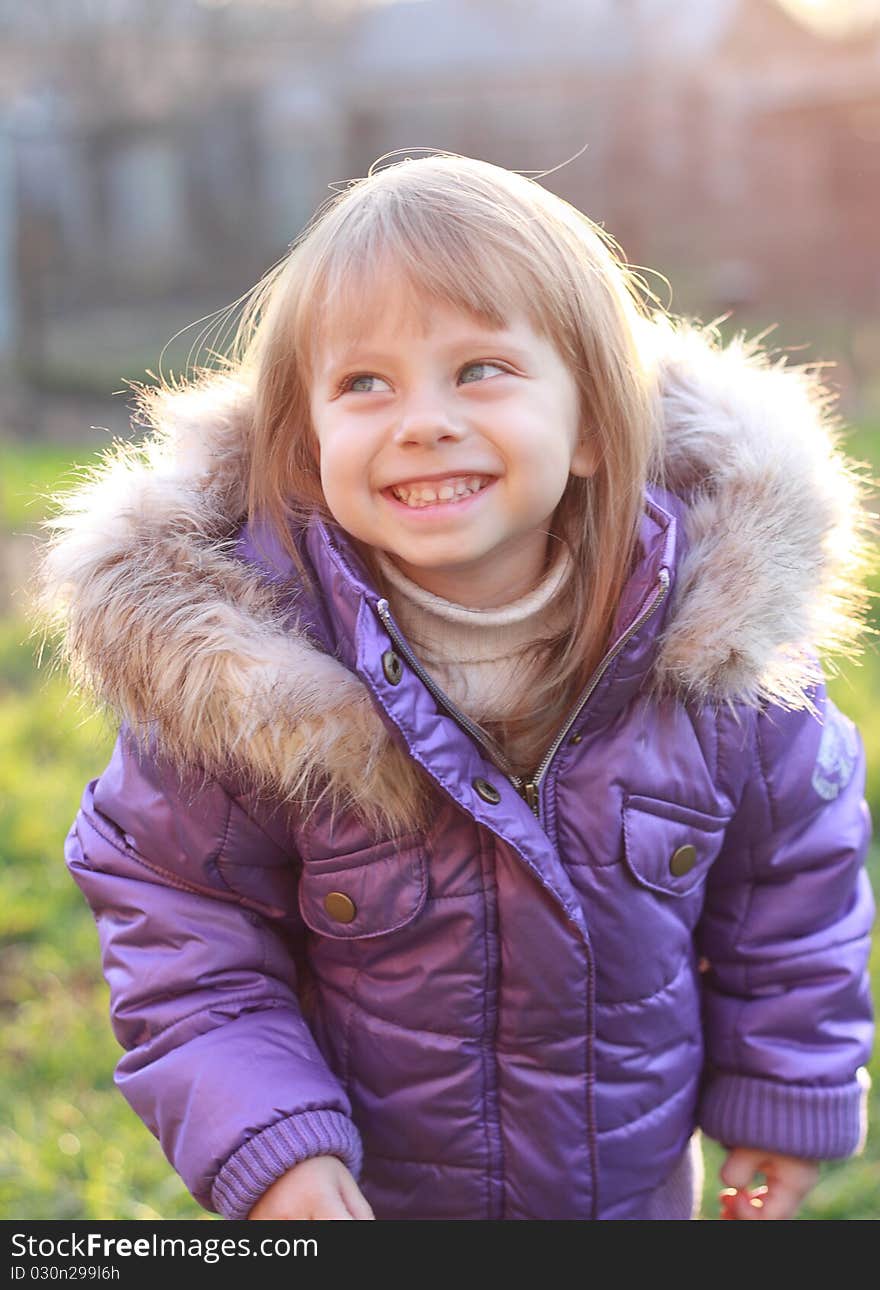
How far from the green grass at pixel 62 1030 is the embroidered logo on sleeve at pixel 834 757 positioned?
32.7 inches

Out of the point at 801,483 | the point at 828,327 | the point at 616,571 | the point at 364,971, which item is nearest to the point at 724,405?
the point at 801,483

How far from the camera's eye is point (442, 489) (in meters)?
1.29

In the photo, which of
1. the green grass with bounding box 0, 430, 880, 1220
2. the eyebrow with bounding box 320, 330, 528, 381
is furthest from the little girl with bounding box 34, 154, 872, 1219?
the green grass with bounding box 0, 430, 880, 1220

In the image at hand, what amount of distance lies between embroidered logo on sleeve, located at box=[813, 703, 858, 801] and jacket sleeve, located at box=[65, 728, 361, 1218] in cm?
64

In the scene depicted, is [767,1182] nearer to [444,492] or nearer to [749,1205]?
[749,1205]

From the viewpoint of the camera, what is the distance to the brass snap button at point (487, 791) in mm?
1296

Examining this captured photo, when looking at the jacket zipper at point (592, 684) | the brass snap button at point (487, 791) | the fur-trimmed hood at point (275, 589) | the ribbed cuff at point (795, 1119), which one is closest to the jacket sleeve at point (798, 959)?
the ribbed cuff at point (795, 1119)

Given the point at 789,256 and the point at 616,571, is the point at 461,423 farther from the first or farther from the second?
the point at 789,256

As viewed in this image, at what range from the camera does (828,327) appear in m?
8.81

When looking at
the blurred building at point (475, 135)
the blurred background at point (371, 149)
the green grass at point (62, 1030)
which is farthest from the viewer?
the blurred building at point (475, 135)

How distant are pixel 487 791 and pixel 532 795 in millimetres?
73

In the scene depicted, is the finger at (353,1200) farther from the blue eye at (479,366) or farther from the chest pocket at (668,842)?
the blue eye at (479,366)

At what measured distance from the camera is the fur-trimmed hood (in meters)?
1.31

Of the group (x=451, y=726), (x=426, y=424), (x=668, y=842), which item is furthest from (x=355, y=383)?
(x=668, y=842)
